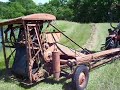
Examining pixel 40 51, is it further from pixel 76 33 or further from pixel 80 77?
pixel 76 33

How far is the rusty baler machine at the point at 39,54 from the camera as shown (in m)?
8.59

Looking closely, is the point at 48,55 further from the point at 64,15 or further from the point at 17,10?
the point at 17,10

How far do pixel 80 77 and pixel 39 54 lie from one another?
1.24m

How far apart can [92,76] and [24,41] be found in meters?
2.27

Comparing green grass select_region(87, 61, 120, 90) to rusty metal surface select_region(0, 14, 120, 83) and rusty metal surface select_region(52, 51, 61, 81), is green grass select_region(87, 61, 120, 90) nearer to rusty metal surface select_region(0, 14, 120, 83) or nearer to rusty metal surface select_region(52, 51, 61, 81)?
rusty metal surface select_region(0, 14, 120, 83)

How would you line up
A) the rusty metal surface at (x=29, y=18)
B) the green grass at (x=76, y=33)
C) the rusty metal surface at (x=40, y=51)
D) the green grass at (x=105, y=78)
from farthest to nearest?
1. the green grass at (x=76, y=33)
2. the green grass at (x=105, y=78)
3. the rusty metal surface at (x=40, y=51)
4. the rusty metal surface at (x=29, y=18)

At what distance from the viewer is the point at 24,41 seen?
9.09 m

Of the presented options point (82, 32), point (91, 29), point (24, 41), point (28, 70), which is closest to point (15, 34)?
point (24, 41)

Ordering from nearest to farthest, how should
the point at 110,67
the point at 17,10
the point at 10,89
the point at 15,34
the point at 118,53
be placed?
the point at 10,89
the point at 15,34
the point at 110,67
the point at 118,53
the point at 17,10

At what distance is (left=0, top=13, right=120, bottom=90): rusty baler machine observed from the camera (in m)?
8.59

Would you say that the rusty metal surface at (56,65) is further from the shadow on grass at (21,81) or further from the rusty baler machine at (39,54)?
the shadow on grass at (21,81)

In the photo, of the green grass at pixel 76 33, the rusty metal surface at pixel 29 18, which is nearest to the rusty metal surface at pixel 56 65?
the rusty metal surface at pixel 29 18

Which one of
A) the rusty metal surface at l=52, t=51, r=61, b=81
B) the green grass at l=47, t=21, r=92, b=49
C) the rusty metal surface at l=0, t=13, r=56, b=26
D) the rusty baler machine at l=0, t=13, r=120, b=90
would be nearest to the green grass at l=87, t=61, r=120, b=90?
the rusty baler machine at l=0, t=13, r=120, b=90

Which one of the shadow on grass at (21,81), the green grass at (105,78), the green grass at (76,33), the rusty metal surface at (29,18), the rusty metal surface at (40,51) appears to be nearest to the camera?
the rusty metal surface at (29,18)
